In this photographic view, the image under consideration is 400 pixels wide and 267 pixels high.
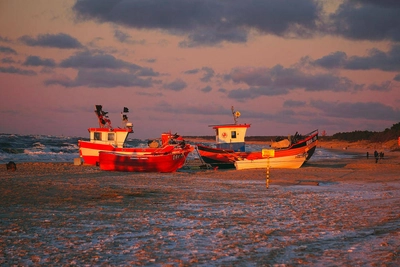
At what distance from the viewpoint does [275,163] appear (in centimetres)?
3597

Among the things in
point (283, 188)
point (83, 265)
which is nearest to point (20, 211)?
point (83, 265)

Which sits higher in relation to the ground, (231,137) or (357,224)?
(231,137)

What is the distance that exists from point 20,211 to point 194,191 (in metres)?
7.93

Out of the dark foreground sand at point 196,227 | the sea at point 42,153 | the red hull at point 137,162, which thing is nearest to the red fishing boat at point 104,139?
the red hull at point 137,162

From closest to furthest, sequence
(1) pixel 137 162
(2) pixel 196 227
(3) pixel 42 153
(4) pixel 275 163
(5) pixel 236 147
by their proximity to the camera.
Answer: (2) pixel 196 227, (1) pixel 137 162, (4) pixel 275 163, (5) pixel 236 147, (3) pixel 42 153

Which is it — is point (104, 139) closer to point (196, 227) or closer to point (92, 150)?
point (92, 150)

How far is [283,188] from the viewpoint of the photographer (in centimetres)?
2183

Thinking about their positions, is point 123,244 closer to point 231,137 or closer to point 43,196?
point 43,196

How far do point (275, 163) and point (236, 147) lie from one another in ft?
23.1

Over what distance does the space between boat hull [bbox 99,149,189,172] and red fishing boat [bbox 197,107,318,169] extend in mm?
6457

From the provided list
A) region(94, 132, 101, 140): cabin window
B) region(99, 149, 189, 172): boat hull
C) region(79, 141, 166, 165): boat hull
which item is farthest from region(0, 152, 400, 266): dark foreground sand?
region(94, 132, 101, 140): cabin window

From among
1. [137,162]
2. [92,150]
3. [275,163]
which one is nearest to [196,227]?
[137,162]

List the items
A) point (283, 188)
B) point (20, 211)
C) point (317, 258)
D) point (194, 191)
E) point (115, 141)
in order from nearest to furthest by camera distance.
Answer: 1. point (317, 258)
2. point (20, 211)
3. point (194, 191)
4. point (283, 188)
5. point (115, 141)

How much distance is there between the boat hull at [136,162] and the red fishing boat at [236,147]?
6457mm
